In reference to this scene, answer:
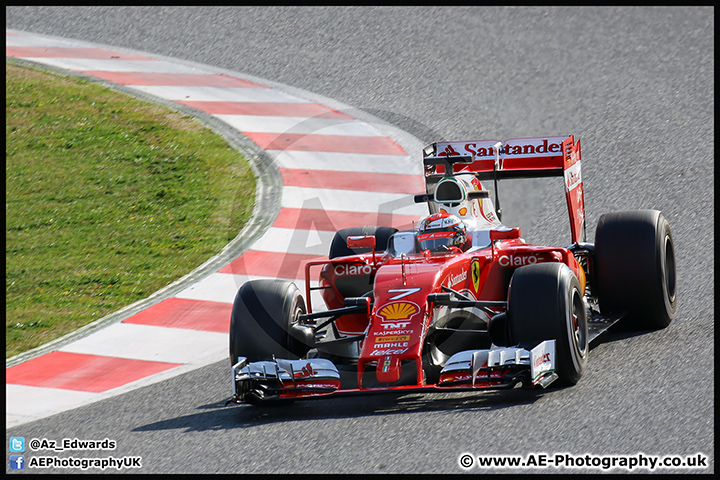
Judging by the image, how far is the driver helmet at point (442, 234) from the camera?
23.8ft

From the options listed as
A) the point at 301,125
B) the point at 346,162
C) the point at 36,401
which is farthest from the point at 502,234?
the point at 301,125

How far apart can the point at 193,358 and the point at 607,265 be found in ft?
11.7

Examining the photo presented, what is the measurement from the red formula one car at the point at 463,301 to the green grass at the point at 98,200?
112 inches

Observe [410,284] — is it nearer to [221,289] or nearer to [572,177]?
[572,177]

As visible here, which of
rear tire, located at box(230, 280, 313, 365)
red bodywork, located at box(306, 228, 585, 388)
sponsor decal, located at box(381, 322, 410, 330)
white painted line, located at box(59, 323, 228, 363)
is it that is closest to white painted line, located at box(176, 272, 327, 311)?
white painted line, located at box(59, 323, 228, 363)

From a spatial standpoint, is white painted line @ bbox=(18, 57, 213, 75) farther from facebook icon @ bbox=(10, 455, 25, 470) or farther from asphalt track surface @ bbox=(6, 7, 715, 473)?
facebook icon @ bbox=(10, 455, 25, 470)

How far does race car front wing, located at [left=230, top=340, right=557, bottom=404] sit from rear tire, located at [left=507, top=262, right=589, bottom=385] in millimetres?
90

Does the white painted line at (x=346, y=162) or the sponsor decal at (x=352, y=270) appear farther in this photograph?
the white painted line at (x=346, y=162)

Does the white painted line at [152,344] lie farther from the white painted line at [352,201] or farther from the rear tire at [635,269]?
the rear tire at [635,269]

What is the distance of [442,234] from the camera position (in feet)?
23.8

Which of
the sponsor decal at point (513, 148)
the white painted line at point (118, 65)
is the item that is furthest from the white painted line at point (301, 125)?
the sponsor decal at point (513, 148)

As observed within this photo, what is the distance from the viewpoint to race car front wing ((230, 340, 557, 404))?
19.4 feet

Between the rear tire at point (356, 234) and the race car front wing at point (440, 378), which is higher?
the rear tire at point (356, 234)

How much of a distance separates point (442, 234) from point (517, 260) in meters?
0.62
